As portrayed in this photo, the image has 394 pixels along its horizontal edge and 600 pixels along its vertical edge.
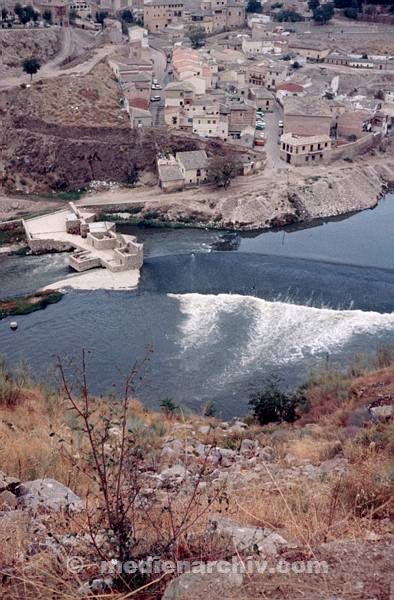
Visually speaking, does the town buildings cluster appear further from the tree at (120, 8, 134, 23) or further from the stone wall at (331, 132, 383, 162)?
the tree at (120, 8, 134, 23)

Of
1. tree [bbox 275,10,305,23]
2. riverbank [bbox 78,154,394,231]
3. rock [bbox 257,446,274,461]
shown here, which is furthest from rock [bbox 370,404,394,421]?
tree [bbox 275,10,305,23]

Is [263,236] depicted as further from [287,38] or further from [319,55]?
[287,38]

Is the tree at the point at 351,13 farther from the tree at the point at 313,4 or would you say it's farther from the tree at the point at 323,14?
the tree at the point at 313,4

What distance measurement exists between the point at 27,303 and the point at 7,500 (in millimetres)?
13271

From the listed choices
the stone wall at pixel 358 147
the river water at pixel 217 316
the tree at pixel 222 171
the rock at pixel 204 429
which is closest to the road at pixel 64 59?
the tree at pixel 222 171

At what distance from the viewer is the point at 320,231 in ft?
71.5

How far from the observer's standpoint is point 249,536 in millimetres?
2580

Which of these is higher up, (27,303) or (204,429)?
(204,429)

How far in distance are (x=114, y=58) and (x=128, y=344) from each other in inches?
925

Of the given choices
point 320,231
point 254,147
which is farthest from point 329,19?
point 320,231

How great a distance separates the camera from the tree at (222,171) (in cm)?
2301

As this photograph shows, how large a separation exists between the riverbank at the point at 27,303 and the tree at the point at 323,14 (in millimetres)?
36300

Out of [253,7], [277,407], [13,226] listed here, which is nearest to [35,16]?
[253,7]

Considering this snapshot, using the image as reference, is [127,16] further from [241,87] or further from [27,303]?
[27,303]
